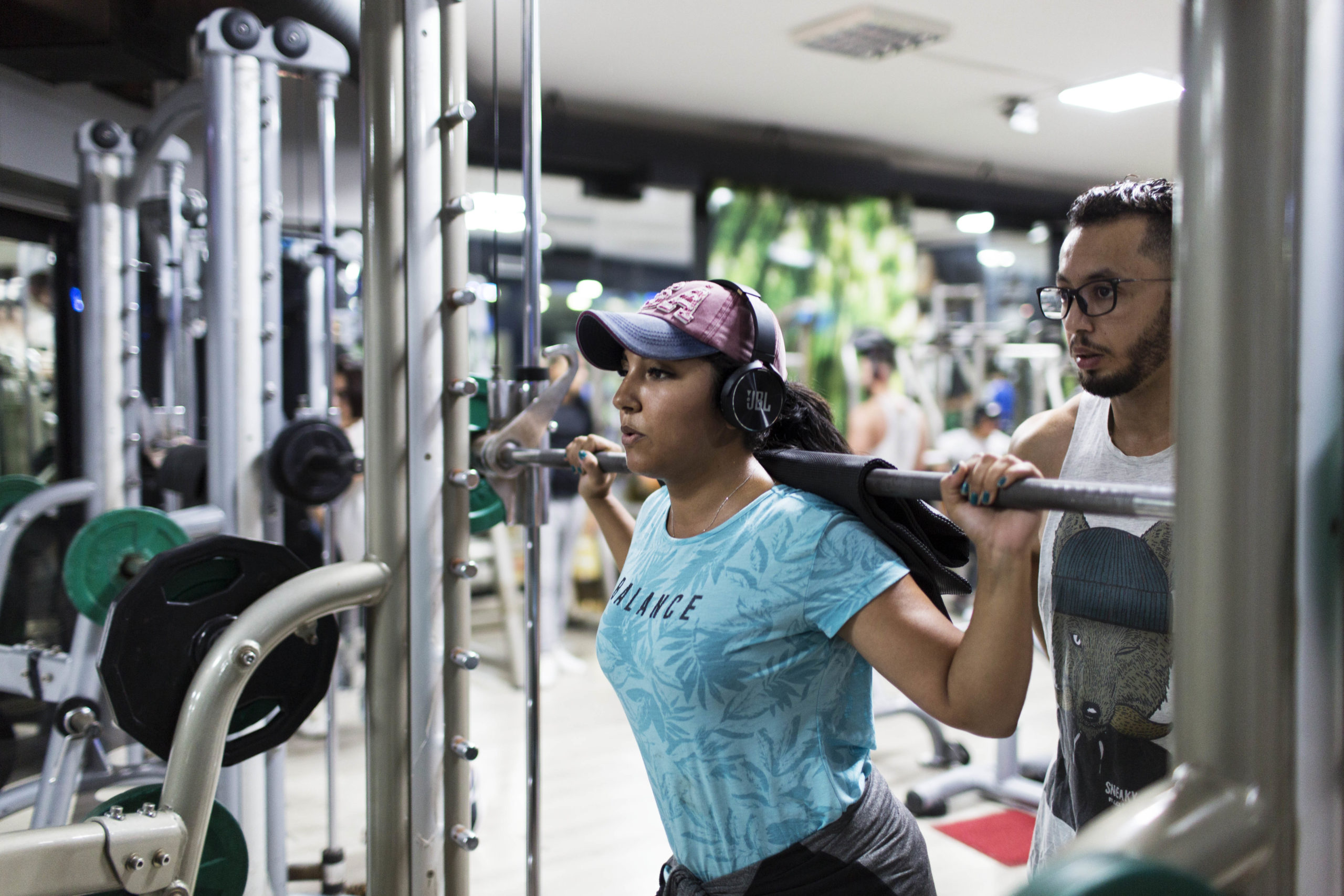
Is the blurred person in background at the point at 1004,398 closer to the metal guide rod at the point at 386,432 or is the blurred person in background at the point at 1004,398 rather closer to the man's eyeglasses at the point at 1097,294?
the man's eyeglasses at the point at 1097,294

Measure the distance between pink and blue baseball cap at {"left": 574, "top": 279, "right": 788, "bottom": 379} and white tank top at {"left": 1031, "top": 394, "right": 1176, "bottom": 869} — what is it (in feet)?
1.49

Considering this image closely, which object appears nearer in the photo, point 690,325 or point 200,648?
point 690,325

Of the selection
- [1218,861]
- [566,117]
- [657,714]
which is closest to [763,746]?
[657,714]

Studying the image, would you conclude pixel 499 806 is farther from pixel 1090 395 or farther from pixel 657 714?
pixel 1090 395

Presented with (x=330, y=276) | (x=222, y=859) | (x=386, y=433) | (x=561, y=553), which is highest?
(x=330, y=276)

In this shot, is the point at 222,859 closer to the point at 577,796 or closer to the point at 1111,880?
the point at 1111,880

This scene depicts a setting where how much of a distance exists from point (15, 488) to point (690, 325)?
2.43 m

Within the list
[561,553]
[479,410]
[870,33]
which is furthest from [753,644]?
[561,553]

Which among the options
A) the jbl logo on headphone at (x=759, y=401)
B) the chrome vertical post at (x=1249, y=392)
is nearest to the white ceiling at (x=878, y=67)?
the jbl logo on headphone at (x=759, y=401)

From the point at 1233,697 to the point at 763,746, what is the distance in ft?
2.17

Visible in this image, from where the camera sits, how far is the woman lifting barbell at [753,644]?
110 centimetres

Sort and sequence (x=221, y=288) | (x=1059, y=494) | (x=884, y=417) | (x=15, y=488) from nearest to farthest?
(x=1059, y=494) → (x=221, y=288) → (x=15, y=488) → (x=884, y=417)

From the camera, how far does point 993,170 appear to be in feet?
26.7

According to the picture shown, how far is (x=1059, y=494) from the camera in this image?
2.87ft
